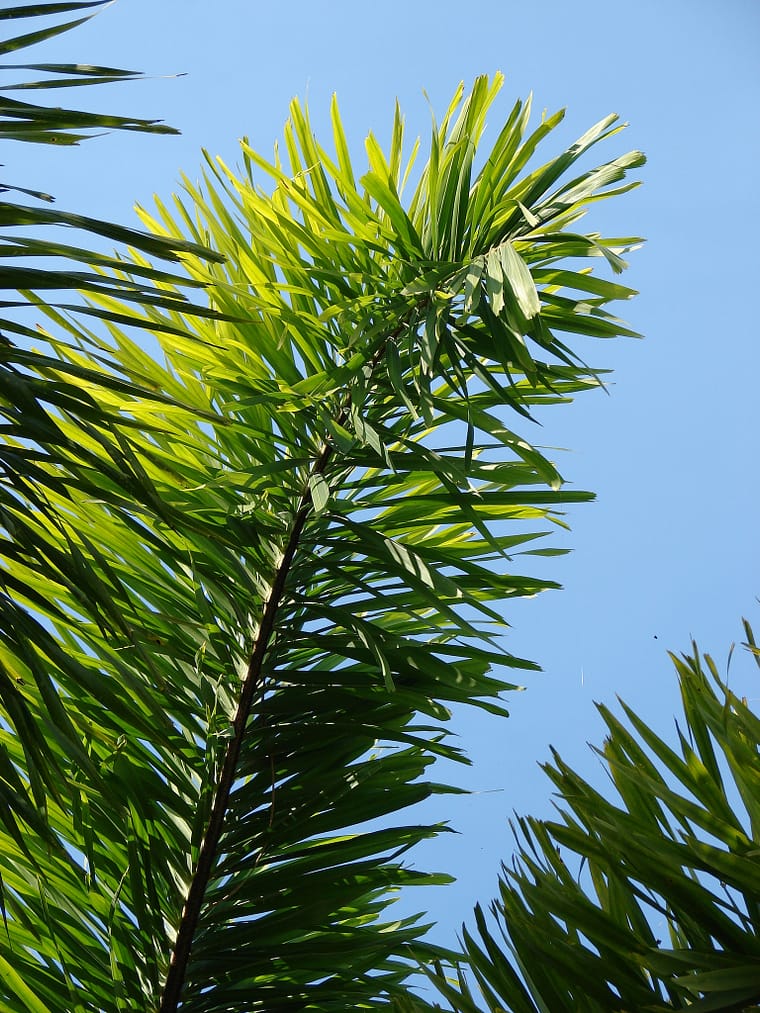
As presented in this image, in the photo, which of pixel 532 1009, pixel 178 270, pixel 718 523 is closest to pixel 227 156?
pixel 718 523

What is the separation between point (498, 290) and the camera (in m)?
0.81

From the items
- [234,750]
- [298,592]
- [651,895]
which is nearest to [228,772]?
[234,750]

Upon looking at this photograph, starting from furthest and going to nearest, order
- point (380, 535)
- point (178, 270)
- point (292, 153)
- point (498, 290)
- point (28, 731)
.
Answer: point (178, 270) < point (292, 153) < point (380, 535) < point (498, 290) < point (28, 731)

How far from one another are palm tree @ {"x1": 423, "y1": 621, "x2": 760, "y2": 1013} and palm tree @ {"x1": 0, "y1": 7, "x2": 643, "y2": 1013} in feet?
0.94

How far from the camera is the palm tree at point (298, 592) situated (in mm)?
848

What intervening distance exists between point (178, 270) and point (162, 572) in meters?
0.95

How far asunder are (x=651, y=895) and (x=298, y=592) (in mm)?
512

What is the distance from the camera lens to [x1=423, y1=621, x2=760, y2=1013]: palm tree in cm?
47

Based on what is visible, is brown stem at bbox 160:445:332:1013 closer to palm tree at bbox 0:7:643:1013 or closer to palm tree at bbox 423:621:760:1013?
palm tree at bbox 0:7:643:1013

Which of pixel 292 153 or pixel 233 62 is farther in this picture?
pixel 233 62

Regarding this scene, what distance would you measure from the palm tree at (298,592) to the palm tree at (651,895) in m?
0.29

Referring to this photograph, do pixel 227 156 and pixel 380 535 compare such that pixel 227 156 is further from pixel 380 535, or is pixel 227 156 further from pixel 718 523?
pixel 380 535

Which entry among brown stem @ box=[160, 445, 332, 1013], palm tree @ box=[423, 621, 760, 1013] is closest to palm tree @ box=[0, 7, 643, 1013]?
brown stem @ box=[160, 445, 332, 1013]

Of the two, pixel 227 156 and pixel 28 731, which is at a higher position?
pixel 227 156
